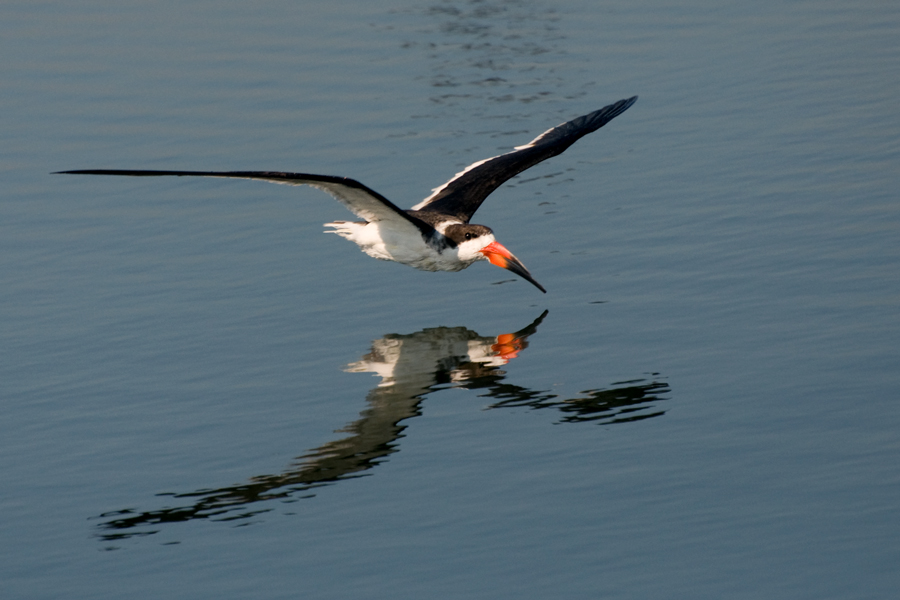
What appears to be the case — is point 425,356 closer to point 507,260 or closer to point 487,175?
point 507,260

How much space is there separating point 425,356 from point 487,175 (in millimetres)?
3546

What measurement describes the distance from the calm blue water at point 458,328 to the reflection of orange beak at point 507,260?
38 cm

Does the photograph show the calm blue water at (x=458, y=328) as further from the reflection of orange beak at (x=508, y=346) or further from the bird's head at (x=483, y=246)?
the bird's head at (x=483, y=246)

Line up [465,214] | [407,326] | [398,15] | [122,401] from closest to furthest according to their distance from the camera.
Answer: [122,401] → [407,326] → [465,214] → [398,15]

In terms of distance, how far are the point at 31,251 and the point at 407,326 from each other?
208 inches

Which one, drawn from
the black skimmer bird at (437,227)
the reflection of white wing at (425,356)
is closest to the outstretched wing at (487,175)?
the black skimmer bird at (437,227)

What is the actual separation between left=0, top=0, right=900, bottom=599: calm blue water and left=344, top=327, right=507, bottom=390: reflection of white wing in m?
0.04

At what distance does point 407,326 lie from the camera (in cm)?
1339

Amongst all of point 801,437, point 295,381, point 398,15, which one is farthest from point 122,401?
point 398,15

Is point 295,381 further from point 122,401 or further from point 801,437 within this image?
point 801,437

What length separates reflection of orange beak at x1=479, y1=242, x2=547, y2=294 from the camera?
13.6m

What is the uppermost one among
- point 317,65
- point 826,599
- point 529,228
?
point 317,65

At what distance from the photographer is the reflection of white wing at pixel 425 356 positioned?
1226 centimetres

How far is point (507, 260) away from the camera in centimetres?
1361
